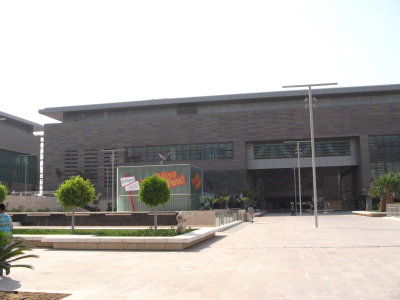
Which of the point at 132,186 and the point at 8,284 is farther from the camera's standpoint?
the point at 132,186

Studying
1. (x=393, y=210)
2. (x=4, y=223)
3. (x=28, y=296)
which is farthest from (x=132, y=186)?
(x=28, y=296)

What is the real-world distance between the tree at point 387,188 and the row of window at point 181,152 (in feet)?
102

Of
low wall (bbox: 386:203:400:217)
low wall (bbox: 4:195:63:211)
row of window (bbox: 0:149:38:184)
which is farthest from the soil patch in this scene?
row of window (bbox: 0:149:38:184)

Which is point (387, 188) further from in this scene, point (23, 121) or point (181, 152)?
point (23, 121)

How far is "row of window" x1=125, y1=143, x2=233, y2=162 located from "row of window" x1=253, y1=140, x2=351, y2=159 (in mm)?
5723

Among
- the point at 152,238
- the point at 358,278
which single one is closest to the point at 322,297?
the point at 358,278

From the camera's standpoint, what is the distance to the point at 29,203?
159ft

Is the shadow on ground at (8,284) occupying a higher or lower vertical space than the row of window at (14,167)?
lower

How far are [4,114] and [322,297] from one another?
9027cm

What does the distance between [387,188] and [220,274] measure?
39108 millimetres

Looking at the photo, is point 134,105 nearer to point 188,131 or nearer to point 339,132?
point 188,131

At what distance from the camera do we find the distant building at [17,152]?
86375 millimetres

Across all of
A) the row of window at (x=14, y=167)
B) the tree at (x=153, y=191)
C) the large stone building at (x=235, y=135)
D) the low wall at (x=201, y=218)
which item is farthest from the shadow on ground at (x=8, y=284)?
the row of window at (x=14, y=167)

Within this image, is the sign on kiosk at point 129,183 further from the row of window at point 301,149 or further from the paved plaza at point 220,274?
the row of window at point 301,149
